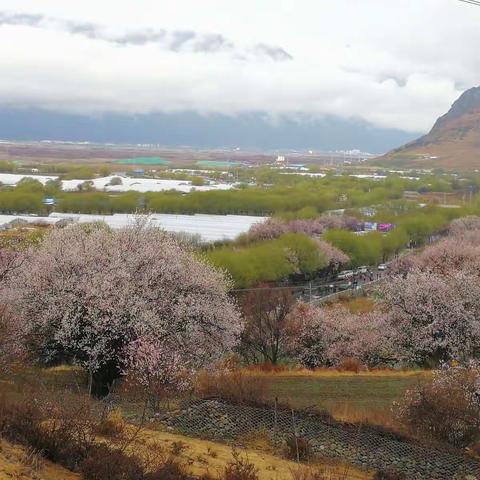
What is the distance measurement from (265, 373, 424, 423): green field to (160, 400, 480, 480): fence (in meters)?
1.72

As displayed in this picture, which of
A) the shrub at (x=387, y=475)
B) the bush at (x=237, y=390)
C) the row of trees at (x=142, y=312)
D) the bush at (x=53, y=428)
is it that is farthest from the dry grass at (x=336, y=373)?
the bush at (x=53, y=428)

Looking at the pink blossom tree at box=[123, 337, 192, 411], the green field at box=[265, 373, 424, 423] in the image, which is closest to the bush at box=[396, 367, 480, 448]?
the green field at box=[265, 373, 424, 423]

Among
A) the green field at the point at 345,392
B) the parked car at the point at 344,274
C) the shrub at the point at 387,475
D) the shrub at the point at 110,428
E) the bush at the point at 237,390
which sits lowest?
the parked car at the point at 344,274

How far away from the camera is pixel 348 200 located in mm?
113688

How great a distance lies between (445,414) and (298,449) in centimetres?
325

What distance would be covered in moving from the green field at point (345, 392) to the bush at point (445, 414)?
179 centimetres

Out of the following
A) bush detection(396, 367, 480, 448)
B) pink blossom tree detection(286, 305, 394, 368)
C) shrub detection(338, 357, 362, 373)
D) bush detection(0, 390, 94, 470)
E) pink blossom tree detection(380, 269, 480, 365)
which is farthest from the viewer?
pink blossom tree detection(286, 305, 394, 368)

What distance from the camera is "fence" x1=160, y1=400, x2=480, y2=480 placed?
1245cm

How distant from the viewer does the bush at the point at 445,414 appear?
520 inches

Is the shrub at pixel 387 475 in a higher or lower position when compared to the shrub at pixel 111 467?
lower

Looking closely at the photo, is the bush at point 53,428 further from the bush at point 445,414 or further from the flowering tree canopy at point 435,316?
the flowering tree canopy at point 435,316

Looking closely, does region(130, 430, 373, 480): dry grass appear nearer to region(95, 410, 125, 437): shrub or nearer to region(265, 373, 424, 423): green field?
region(95, 410, 125, 437): shrub

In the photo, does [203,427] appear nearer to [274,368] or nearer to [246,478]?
[246,478]

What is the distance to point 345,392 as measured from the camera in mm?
20172
